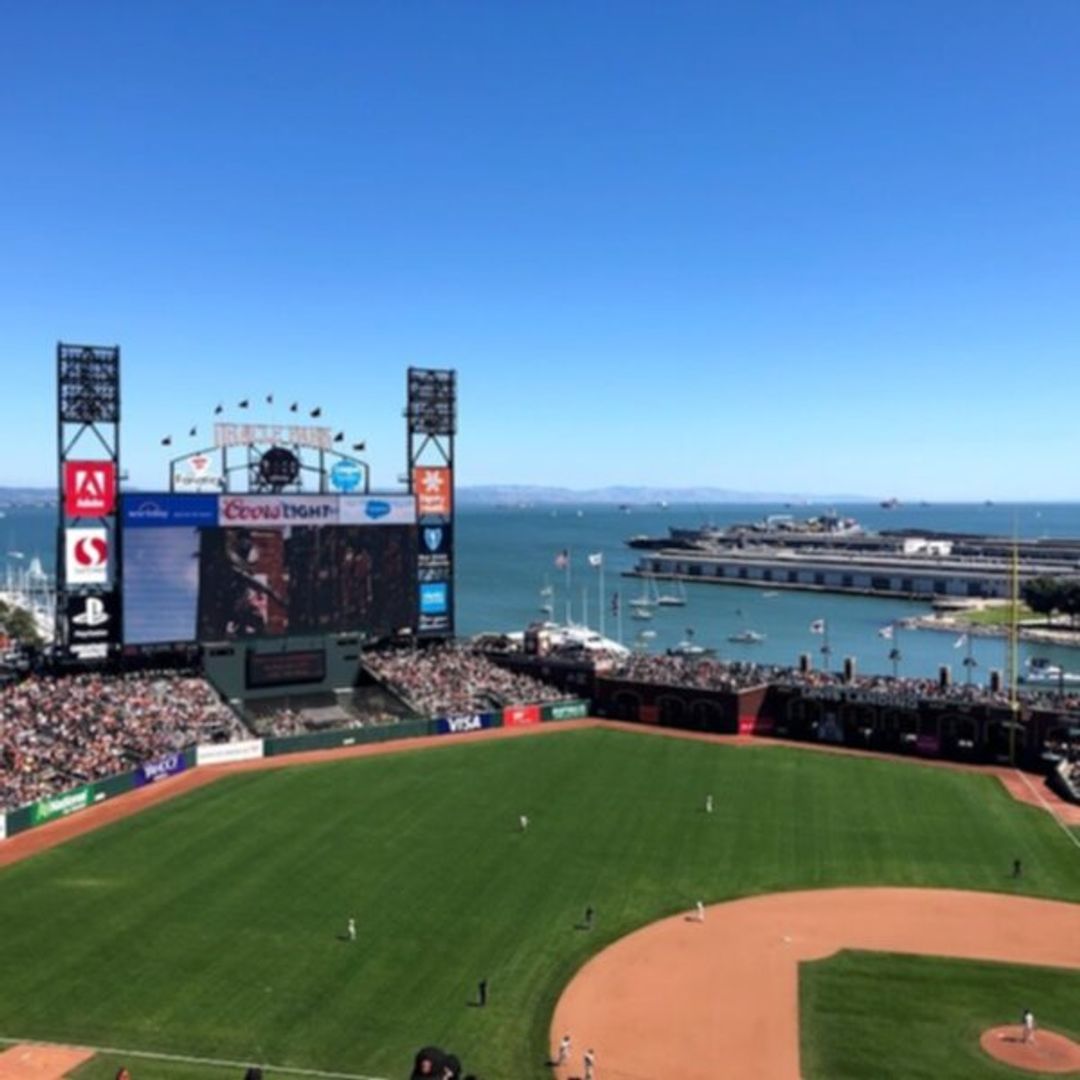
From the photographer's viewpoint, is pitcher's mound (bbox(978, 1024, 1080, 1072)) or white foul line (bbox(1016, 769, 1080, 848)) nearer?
pitcher's mound (bbox(978, 1024, 1080, 1072))

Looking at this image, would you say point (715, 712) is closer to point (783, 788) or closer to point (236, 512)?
point (783, 788)

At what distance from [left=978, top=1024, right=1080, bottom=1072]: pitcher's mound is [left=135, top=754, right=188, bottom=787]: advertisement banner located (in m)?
38.9

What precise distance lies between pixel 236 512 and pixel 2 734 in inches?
716

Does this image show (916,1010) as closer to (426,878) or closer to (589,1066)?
(589,1066)

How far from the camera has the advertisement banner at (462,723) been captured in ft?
220

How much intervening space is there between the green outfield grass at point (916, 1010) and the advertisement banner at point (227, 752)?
34.9 m

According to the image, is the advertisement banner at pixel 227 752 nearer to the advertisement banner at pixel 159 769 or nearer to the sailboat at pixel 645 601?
the advertisement banner at pixel 159 769

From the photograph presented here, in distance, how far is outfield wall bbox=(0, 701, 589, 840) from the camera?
47.8 metres

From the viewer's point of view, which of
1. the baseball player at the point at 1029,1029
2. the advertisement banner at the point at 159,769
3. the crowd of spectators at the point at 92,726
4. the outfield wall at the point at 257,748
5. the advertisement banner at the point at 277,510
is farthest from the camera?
the advertisement banner at the point at 277,510

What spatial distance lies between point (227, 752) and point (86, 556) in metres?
14.1

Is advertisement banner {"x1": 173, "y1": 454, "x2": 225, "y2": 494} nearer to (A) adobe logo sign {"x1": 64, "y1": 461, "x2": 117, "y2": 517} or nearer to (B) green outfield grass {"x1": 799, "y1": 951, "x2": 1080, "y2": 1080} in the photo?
(A) adobe logo sign {"x1": 64, "y1": 461, "x2": 117, "y2": 517}

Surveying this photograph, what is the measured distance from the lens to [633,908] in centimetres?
3875

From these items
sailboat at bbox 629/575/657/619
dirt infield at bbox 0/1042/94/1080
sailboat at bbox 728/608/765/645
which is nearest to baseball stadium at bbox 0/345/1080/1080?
dirt infield at bbox 0/1042/94/1080

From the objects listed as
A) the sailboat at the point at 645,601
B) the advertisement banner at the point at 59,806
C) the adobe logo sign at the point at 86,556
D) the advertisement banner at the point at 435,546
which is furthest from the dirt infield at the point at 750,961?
the sailboat at the point at 645,601
